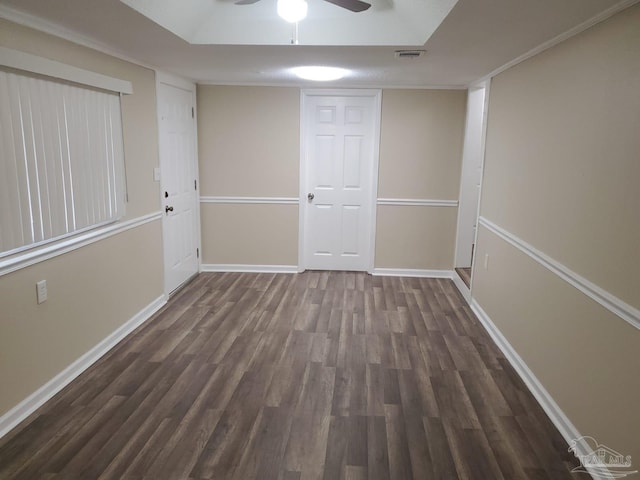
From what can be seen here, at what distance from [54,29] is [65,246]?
50.1 inches

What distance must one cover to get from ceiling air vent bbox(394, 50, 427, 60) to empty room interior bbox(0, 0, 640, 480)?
0.09 meters

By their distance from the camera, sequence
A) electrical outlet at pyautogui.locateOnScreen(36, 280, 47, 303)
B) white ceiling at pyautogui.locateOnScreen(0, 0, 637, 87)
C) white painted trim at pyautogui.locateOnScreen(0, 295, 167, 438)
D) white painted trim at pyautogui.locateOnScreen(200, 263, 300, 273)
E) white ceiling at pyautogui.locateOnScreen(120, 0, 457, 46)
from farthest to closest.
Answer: white painted trim at pyautogui.locateOnScreen(200, 263, 300, 273), white ceiling at pyautogui.locateOnScreen(120, 0, 457, 46), electrical outlet at pyautogui.locateOnScreen(36, 280, 47, 303), white painted trim at pyautogui.locateOnScreen(0, 295, 167, 438), white ceiling at pyautogui.locateOnScreen(0, 0, 637, 87)

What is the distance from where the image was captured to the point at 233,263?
18.3ft

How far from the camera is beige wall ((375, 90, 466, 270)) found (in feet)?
16.8

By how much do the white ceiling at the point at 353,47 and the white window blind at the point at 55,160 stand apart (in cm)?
37

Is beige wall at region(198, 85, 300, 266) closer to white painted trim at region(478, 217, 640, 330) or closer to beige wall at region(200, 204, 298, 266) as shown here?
beige wall at region(200, 204, 298, 266)

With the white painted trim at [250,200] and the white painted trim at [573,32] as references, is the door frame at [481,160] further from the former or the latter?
the white painted trim at [250,200]

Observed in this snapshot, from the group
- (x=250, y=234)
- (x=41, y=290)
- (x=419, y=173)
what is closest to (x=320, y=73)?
(x=419, y=173)

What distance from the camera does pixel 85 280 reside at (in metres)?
3.12

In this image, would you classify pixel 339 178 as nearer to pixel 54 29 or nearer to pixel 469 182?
pixel 469 182

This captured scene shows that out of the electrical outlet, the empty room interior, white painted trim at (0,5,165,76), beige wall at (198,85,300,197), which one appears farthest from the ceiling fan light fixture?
beige wall at (198,85,300,197)

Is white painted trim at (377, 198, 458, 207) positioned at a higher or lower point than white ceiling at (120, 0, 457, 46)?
lower

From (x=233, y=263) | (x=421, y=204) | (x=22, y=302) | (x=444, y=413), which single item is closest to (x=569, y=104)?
(x=444, y=413)

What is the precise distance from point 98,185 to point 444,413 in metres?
2.74
